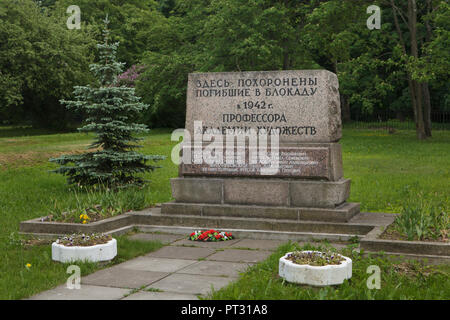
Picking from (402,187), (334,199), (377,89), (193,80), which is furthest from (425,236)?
(377,89)

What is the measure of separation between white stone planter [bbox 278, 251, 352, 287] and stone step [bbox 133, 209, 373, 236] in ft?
8.60

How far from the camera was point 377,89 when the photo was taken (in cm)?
2866

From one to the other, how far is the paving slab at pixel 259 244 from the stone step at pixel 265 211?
61 centimetres

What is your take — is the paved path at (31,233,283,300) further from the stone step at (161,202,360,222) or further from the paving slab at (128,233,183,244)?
the stone step at (161,202,360,222)

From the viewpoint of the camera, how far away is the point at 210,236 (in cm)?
830

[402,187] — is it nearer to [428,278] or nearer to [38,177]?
[428,278]

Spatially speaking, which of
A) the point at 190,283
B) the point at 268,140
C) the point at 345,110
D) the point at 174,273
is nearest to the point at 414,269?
the point at 190,283

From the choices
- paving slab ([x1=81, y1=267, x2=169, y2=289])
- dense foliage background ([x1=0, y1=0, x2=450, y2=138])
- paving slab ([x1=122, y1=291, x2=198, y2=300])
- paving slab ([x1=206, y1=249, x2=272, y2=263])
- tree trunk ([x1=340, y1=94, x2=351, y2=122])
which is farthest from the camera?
tree trunk ([x1=340, y1=94, x2=351, y2=122])

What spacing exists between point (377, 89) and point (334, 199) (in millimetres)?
21150

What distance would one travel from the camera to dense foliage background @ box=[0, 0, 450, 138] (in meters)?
28.4

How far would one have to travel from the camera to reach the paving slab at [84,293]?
5426 millimetres

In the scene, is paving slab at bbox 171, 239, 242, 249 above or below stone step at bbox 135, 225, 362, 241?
below

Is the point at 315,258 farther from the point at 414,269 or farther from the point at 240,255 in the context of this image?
the point at 240,255

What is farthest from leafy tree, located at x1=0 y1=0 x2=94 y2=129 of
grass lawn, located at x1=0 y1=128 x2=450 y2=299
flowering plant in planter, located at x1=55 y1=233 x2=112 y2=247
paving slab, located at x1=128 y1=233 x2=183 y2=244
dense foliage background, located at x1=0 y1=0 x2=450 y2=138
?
flowering plant in planter, located at x1=55 y1=233 x2=112 y2=247
